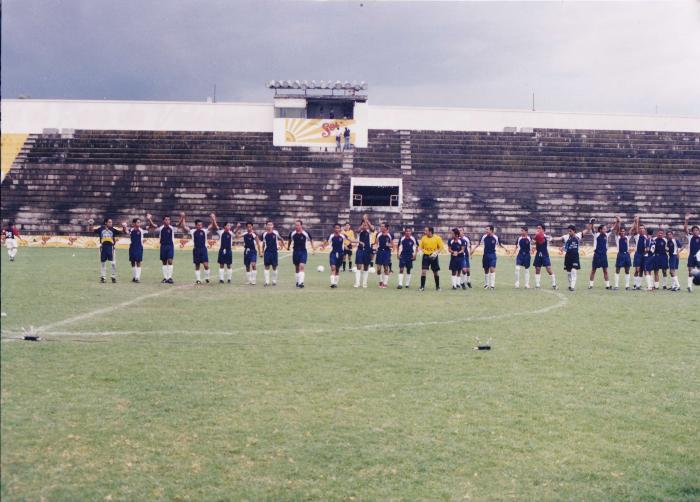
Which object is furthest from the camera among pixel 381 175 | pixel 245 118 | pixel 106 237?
pixel 245 118

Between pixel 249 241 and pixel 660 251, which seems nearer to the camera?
pixel 249 241

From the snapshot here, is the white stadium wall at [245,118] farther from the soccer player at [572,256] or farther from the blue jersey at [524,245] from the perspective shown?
the soccer player at [572,256]

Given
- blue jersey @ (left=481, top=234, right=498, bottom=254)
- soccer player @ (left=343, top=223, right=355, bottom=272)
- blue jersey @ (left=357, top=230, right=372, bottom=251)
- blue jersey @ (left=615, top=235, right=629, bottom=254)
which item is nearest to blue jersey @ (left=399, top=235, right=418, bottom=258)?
blue jersey @ (left=357, top=230, right=372, bottom=251)

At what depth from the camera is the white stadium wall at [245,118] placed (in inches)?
2079

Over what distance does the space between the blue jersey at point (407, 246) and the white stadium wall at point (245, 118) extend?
32.3m

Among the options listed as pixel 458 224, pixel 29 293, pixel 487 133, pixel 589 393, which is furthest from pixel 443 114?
pixel 589 393

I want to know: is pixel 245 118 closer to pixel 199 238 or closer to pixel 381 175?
pixel 381 175

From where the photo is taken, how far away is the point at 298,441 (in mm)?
6445

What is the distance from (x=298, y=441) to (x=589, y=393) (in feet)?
12.6

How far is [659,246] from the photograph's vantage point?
2278 cm

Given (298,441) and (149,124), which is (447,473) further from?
(149,124)

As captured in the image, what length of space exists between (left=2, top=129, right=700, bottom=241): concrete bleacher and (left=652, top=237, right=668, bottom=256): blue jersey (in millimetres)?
22132

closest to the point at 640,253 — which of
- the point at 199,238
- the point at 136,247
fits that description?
the point at 199,238

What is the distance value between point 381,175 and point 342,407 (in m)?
41.9
